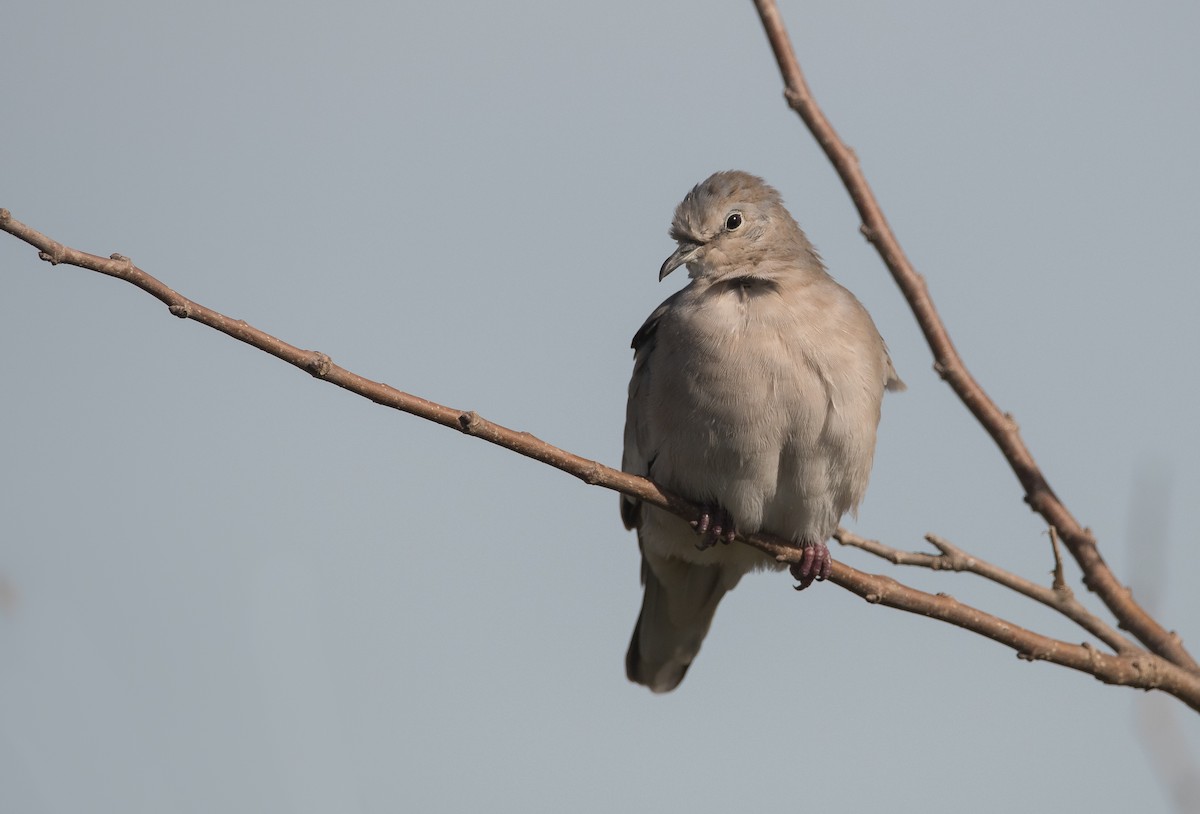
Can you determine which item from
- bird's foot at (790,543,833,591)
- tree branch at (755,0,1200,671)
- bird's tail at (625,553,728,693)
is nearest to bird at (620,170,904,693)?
bird's foot at (790,543,833,591)

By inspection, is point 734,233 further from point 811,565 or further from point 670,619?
point 670,619

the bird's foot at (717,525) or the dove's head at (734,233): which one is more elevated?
the dove's head at (734,233)

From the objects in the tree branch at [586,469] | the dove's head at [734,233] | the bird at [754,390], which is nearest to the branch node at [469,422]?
the tree branch at [586,469]

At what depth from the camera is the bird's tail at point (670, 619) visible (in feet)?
27.7

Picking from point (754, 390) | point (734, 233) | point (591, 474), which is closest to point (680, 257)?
point (734, 233)

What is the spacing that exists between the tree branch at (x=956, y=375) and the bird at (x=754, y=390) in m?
1.91

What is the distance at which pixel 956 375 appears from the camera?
14.3 feet

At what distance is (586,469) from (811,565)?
6.89ft

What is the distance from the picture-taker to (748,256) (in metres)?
7.50

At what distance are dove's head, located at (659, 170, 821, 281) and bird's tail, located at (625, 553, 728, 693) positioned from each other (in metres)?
1.87

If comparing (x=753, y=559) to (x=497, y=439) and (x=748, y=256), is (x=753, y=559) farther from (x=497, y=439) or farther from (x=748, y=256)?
(x=497, y=439)

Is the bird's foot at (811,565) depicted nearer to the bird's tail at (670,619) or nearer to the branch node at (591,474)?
the bird's tail at (670,619)

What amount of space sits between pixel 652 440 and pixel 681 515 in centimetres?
107

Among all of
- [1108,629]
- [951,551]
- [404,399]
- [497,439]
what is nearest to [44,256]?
[404,399]
